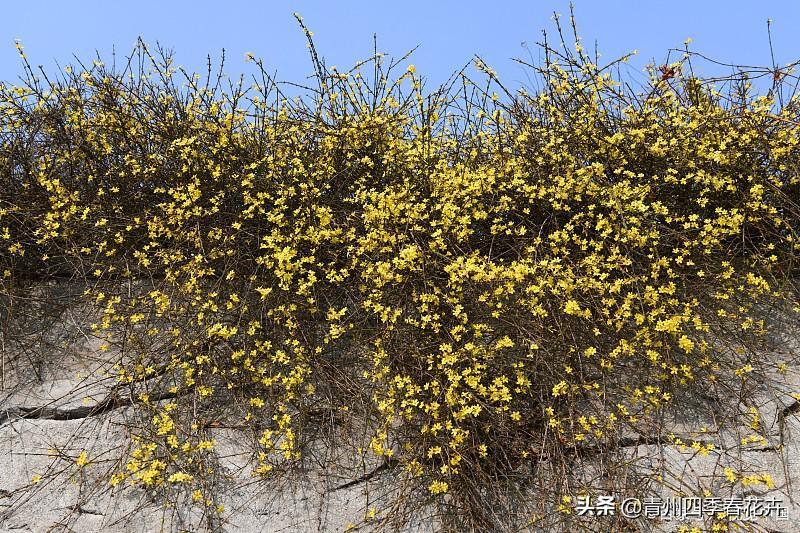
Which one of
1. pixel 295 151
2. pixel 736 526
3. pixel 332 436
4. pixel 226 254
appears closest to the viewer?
pixel 736 526

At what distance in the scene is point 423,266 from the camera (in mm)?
2971

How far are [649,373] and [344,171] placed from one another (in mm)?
1829

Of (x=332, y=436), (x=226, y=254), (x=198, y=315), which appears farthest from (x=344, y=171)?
(x=332, y=436)

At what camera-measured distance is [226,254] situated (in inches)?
126

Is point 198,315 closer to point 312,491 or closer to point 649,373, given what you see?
point 312,491

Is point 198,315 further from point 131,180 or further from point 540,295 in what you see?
point 540,295

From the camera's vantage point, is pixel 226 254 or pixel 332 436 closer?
pixel 332 436

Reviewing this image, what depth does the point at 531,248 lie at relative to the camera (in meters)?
3.04

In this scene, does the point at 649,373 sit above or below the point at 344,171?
below

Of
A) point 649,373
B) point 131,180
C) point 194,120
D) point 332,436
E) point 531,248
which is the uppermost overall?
point 194,120

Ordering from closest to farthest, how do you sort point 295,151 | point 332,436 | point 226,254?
1. point 332,436
2. point 226,254
3. point 295,151

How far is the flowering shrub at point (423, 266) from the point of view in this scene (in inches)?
114

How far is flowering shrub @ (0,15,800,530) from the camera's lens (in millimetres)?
2895

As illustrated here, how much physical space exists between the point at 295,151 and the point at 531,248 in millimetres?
1358
